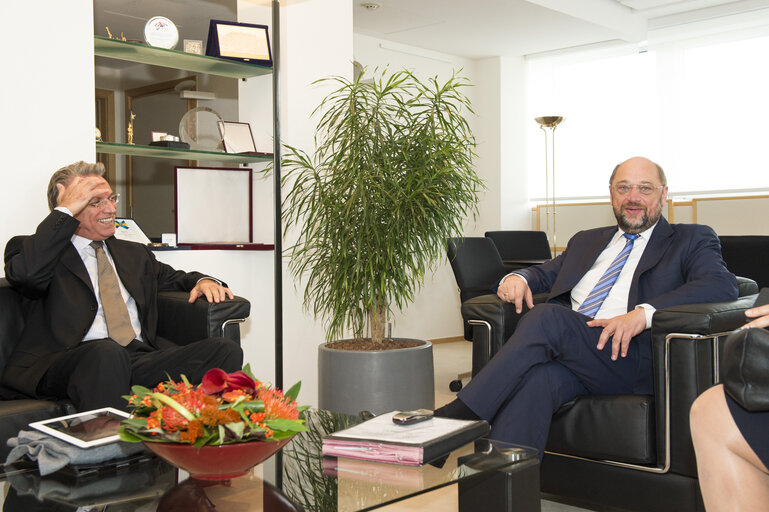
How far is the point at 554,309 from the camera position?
259 centimetres

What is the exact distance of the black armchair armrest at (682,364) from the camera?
2260 millimetres

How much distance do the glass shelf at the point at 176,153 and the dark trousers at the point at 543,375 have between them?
6.36ft

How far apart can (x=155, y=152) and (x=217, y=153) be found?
0.31m

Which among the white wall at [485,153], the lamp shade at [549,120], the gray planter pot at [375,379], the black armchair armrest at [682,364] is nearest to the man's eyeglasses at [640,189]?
the black armchair armrest at [682,364]

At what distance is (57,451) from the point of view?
1.69 metres

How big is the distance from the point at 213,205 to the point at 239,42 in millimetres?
851

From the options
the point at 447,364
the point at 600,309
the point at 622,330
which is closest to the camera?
the point at 622,330

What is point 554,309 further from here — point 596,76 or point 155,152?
point 596,76

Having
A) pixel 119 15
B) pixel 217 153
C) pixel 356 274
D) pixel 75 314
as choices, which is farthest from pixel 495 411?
pixel 119 15

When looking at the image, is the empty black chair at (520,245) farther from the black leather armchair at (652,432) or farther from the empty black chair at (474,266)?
the black leather armchair at (652,432)

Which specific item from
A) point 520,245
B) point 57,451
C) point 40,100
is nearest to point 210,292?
point 40,100

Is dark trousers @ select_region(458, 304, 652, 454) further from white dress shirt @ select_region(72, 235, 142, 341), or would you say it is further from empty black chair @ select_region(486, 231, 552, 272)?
empty black chair @ select_region(486, 231, 552, 272)

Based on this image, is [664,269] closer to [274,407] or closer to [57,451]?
[274,407]

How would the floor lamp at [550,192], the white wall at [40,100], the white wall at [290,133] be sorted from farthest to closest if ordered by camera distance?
the floor lamp at [550,192] → the white wall at [290,133] → the white wall at [40,100]
